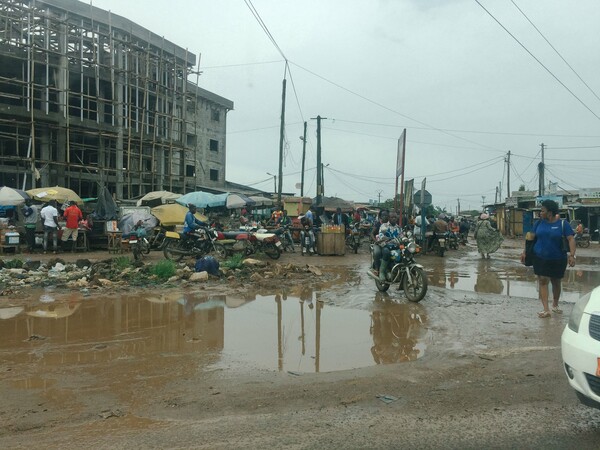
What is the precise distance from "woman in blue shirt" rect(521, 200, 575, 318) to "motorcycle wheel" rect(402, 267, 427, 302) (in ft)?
6.05

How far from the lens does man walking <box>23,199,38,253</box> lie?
57.2 ft

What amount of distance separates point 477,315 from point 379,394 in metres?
4.08

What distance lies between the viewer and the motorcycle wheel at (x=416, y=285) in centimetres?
880

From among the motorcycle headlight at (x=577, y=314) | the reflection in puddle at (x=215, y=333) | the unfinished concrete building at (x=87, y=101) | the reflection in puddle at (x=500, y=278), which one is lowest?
the reflection in puddle at (x=215, y=333)

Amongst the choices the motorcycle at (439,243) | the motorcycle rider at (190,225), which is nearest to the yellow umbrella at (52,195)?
the motorcycle rider at (190,225)

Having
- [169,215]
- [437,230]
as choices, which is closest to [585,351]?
[437,230]

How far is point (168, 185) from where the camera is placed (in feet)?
110

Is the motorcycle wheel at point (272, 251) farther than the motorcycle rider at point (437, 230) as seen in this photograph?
No

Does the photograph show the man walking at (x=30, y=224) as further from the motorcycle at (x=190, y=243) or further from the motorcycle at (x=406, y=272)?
the motorcycle at (x=406, y=272)

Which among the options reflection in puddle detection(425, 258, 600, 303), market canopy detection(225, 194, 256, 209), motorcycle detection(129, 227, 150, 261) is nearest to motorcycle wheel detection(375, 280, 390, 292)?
reflection in puddle detection(425, 258, 600, 303)

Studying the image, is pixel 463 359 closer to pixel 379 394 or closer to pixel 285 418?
pixel 379 394

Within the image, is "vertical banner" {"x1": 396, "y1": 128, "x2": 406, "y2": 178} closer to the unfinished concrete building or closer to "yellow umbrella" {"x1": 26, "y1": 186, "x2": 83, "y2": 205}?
"yellow umbrella" {"x1": 26, "y1": 186, "x2": 83, "y2": 205}

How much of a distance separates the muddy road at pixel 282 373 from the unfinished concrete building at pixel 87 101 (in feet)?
65.4

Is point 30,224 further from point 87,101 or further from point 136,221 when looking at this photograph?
point 87,101
